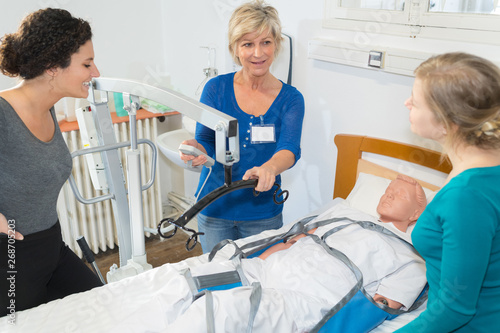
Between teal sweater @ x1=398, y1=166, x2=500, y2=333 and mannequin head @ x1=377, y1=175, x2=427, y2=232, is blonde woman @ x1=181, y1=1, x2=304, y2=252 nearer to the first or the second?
mannequin head @ x1=377, y1=175, x2=427, y2=232

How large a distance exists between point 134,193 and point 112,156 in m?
0.22

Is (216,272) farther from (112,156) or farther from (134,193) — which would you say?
(112,156)

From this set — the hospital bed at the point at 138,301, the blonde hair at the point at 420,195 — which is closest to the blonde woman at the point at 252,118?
the hospital bed at the point at 138,301

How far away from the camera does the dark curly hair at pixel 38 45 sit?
4.61ft

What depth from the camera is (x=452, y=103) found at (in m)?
0.96

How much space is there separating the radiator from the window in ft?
4.72

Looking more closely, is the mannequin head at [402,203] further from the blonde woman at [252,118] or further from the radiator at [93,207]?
the radiator at [93,207]

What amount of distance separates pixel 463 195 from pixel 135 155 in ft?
3.38

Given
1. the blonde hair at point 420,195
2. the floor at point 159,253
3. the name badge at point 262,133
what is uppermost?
the name badge at point 262,133

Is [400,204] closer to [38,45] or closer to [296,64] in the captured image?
[296,64]

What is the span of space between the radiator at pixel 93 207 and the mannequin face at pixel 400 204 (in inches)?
67.3

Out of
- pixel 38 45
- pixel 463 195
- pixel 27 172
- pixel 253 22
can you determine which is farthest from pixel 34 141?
pixel 463 195

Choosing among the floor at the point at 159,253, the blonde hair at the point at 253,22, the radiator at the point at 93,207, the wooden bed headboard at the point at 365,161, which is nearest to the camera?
the blonde hair at the point at 253,22

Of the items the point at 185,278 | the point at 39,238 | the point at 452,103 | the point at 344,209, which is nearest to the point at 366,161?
the point at 344,209
